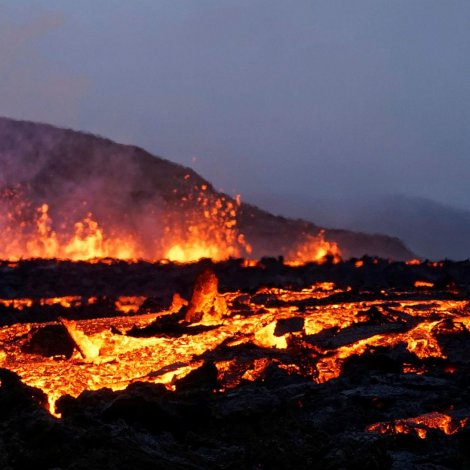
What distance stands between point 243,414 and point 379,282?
2916cm

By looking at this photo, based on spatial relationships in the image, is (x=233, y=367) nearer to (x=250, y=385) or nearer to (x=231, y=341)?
(x=250, y=385)

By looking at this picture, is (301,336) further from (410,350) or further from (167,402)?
(167,402)

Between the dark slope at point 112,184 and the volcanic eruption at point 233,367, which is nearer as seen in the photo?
the volcanic eruption at point 233,367

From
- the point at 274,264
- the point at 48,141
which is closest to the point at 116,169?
the point at 48,141

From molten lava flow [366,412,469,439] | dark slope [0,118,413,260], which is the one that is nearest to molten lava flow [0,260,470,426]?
molten lava flow [366,412,469,439]

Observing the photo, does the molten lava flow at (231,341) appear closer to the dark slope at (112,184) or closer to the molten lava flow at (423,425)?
the molten lava flow at (423,425)

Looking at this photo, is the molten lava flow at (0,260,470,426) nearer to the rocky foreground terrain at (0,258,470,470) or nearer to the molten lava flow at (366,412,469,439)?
the rocky foreground terrain at (0,258,470,470)

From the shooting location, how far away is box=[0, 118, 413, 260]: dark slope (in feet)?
275

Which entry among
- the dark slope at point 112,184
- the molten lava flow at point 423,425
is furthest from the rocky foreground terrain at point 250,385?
the dark slope at point 112,184

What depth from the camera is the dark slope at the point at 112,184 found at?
3302 inches

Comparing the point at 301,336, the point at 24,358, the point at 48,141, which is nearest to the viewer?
the point at 24,358

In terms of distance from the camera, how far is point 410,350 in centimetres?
1931

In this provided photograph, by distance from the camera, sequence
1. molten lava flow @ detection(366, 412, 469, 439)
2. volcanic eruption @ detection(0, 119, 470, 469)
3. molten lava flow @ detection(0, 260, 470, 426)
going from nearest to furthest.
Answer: volcanic eruption @ detection(0, 119, 470, 469)
molten lava flow @ detection(366, 412, 469, 439)
molten lava flow @ detection(0, 260, 470, 426)

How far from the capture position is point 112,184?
90.9 m
